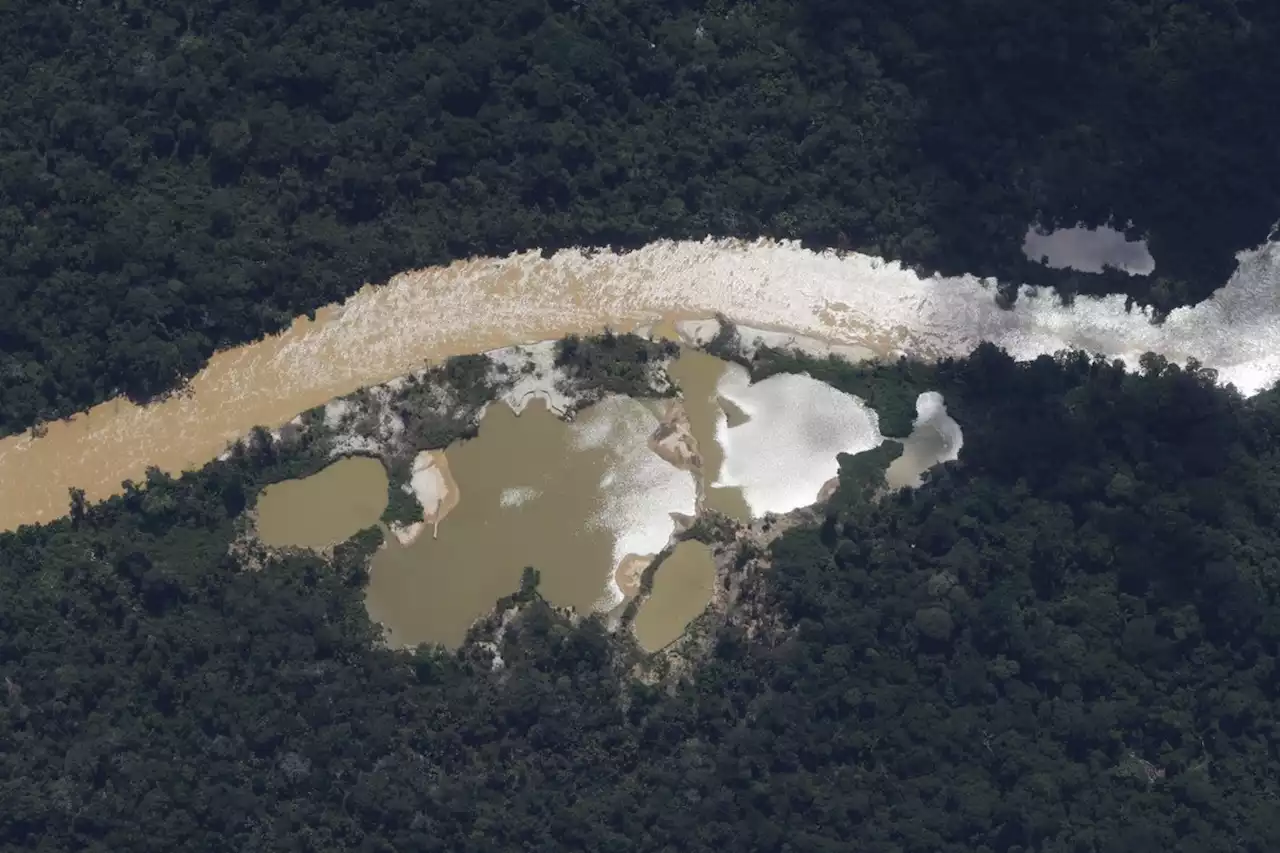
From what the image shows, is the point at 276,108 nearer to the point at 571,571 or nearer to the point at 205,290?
the point at 205,290

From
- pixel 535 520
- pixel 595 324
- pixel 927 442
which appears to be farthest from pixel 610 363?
pixel 927 442

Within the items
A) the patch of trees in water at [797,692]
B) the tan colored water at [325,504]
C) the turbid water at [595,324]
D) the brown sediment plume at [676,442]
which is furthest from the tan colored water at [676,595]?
the tan colored water at [325,504]

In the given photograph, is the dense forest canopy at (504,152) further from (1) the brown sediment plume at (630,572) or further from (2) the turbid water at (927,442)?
(1) the brown sediment plume at (630,572)

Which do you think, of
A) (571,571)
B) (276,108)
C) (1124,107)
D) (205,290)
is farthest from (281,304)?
(1124,107)

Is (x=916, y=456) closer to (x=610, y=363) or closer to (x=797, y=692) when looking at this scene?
(x=797, y=692)

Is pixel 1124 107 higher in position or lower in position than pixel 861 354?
higher

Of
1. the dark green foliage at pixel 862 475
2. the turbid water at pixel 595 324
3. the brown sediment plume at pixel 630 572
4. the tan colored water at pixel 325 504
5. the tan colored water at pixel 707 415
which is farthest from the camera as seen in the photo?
the turbid water at pixel 595 324
